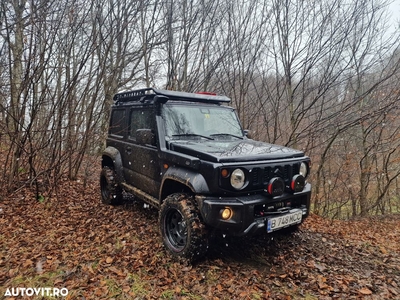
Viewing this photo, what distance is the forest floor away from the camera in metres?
2.84

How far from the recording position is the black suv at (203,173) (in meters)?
3.02

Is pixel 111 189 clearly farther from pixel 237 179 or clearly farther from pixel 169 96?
pixel 237 179

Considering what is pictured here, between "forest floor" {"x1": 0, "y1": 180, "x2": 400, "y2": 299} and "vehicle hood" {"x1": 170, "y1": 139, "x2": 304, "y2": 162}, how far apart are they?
1340mm

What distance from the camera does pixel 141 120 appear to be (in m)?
4.50

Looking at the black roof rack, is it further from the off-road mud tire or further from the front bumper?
the front bumper

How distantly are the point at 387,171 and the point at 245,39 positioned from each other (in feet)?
22.8

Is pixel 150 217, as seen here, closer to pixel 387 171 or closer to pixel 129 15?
pixel 129 15

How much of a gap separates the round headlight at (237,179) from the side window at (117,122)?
2868 millimetres

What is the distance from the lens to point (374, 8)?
6.85 m

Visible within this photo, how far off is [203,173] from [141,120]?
1.87m

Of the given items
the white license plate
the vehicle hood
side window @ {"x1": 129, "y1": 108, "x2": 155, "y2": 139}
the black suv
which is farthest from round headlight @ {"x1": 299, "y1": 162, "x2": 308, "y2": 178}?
side window @ {"x1": 129, "y1": 108, "x2": 155, "y2": 139}

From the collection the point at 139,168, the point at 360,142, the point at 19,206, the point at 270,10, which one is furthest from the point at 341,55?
the point at 19,206

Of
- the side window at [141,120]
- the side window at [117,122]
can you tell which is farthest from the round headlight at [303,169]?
the side window at [117,122]

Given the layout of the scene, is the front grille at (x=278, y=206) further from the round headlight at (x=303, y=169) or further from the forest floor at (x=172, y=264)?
the forest floor at (x=172, y=264)
